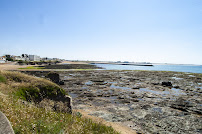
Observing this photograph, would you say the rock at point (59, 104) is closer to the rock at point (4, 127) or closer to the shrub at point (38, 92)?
the shrub at point (38, 92)

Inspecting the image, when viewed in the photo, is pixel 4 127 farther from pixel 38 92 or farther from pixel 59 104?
pixel 59 104

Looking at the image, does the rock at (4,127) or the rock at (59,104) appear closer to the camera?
the rock at (4,127)

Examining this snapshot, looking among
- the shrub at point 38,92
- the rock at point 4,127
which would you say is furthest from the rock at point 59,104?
the rock at point 4,127

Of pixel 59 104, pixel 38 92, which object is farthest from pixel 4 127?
pixel 59 104

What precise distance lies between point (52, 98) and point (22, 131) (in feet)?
20.2

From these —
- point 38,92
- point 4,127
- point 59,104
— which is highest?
→ point 4,127

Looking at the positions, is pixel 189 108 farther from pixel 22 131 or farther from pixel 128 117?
pixel 22 131

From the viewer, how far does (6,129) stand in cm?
316

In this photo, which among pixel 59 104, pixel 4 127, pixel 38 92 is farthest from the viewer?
pixel 59 104

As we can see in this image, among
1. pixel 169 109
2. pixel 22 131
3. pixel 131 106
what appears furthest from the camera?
pixel 131 106

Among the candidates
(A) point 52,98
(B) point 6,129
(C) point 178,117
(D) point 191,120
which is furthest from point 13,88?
(D) point 191,120

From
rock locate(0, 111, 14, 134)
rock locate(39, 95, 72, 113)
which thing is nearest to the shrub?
rock locate(39, 95, 72, 113)

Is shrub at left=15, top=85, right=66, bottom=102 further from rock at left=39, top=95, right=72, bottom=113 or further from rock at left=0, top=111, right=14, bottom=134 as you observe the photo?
rock at left=0, top=111, right=14, bottom=134

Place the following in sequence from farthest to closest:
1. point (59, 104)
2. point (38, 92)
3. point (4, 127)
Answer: point (59, 104)
point (38, 92)
point (4, 127)
